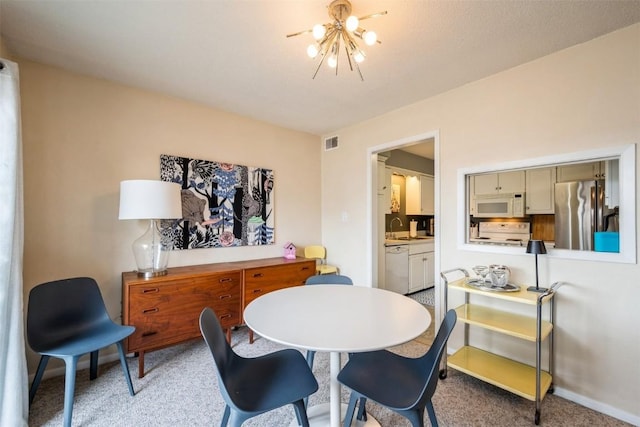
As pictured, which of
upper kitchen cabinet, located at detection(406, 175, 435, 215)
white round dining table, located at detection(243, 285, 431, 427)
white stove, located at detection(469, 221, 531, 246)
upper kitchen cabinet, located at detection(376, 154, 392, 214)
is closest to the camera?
white round dining table, located at detection(243, 285, 431, 427)

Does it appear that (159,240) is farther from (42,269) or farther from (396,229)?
(396,229)

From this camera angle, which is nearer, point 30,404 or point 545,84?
point 30,404

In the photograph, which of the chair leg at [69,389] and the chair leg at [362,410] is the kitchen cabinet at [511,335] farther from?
the chair leg at [69,389]

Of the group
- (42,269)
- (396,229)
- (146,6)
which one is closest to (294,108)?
(146,6)

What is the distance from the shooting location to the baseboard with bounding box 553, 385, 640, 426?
1762 mm

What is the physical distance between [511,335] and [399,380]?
3.98 ft

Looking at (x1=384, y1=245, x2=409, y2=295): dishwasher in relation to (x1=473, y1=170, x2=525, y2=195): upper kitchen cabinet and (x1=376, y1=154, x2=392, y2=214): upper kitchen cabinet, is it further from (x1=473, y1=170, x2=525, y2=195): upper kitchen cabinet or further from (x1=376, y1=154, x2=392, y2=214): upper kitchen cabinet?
(x1=473, y1=170, x2=525, y2=195): upper kitchen cabinet

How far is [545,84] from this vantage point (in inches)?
83.6

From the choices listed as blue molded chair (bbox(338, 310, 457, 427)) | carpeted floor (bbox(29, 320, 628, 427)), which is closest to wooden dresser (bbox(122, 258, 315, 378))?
carpeted floor (bbox(29, 320, 628, 427))

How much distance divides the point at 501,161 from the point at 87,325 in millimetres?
3564

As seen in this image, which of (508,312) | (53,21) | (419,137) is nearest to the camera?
(53,21)

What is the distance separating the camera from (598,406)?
1.87m

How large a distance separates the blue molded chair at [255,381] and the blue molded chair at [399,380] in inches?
9.2

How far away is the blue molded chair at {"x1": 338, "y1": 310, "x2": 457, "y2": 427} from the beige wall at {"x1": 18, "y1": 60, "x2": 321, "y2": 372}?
2133 millimetres
